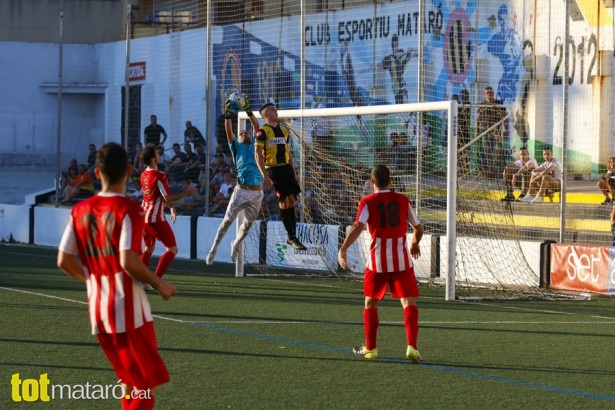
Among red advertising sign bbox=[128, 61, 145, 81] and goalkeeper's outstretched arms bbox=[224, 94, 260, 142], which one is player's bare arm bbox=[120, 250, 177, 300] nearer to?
goalkeeper's outstretched arms bbox=[224, 94, 260, 142]

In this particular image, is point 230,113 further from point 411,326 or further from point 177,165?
point 177,165

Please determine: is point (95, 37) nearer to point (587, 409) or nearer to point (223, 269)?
point (223, 269)

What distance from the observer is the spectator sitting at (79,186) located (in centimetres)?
2684

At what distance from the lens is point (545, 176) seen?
18.2 m

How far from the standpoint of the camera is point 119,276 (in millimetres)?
6023

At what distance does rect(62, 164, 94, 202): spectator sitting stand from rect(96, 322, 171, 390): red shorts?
21244mm

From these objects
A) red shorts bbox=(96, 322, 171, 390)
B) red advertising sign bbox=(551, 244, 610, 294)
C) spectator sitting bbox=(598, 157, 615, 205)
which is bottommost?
red advertising sign bbox=(551, 244, 610, 294)

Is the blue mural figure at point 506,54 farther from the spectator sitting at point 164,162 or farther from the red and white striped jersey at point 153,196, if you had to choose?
the red and white striped jersey at point 153,196

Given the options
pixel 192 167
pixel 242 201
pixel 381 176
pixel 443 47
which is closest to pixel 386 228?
pixel 381 176

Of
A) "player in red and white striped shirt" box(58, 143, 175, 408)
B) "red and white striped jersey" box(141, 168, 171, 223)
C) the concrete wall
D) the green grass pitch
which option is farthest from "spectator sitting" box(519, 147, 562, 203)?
the concrete wall

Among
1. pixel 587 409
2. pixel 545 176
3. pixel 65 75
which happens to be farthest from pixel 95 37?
pixel 587 409

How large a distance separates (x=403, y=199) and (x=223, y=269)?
1016 cm

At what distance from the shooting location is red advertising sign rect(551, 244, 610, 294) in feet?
51.8

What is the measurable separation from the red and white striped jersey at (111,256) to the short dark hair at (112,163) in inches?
4.2
